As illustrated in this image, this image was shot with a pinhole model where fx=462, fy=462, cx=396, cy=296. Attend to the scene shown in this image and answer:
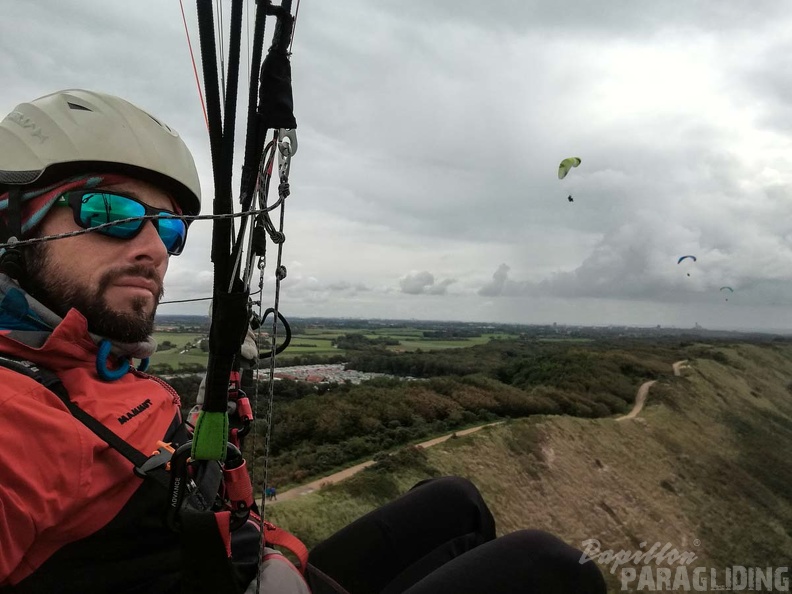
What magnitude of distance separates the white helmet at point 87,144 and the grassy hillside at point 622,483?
7.64 metres

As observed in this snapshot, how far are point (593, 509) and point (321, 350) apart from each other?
41.6 meters

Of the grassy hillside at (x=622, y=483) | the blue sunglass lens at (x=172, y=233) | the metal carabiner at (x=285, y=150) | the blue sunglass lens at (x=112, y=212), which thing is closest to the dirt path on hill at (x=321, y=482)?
the grassy hillside at (x=622, y=483)

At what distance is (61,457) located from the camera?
1.34m

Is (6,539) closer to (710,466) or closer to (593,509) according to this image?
(593,509)

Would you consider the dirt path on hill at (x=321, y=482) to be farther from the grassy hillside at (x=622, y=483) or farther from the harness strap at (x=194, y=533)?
the harness strap at (x=194, y=533)

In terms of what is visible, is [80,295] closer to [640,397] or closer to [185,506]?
[185,506]

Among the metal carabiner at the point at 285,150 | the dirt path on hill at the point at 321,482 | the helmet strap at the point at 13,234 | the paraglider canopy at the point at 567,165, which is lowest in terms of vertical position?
the dirt path on hill at the point at 321,482

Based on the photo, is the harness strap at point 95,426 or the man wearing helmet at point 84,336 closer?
the man wearing helmet at point 84,336

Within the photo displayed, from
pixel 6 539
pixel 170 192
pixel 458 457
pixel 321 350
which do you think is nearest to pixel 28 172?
pixel 170 192

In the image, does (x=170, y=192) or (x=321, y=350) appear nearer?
(x=170, y=192)

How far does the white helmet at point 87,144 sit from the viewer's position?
1924mm

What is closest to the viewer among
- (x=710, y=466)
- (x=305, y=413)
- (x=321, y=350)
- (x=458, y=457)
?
(x=458, y=457)

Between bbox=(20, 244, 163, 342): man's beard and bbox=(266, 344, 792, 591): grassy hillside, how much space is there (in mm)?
7529

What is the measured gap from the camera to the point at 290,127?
5.14 feet
